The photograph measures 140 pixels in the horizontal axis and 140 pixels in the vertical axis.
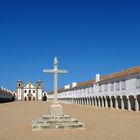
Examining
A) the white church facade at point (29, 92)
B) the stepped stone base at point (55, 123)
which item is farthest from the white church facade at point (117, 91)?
the white church facade at point (29, 92)

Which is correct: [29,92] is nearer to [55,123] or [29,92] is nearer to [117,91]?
[117,91]

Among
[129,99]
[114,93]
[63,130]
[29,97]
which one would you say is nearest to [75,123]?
[63,130]

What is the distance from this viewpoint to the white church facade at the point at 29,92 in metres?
118

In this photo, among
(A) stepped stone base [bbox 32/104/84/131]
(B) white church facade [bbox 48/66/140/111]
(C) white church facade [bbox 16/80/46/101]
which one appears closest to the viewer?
(A) stepped stone base [bbox 32/104/84/131]

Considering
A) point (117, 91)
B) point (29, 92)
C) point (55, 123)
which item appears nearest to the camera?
point (55, 123)

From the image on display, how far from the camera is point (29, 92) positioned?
389ft

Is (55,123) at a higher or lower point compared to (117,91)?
lower

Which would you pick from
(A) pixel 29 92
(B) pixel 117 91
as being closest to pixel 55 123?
(B) pixel 117 91

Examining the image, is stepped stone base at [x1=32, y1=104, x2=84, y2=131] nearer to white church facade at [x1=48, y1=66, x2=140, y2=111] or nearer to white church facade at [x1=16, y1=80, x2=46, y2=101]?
white church facade at [x1=48, y1=66, x2=140, y2=111]

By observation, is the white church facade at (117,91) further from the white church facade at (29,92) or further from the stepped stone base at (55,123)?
the white church facade at (29,92)

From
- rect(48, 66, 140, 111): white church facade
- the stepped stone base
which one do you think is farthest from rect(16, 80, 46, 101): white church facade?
the stepped stone base

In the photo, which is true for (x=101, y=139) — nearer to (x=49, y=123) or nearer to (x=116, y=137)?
(x=116, y=137)

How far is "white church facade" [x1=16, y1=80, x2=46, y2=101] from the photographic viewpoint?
118m

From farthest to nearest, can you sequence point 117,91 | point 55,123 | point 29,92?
point 29,92 < point 117,91 < point 55,123
